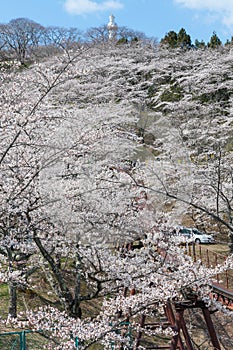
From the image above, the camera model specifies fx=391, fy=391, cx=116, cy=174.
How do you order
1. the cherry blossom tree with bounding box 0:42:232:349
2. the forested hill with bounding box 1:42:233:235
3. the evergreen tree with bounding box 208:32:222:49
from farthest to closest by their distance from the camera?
1. the evergreen tree with bounding box 208:32:222:49
2. the forested hill with bounding box 1:42:233:235
3. the cherry blossom tree with bounding box 0:42:232:349

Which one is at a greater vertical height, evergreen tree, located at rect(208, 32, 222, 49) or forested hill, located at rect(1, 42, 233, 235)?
evergreen tree, located at rect(208, 32, 222, 49)

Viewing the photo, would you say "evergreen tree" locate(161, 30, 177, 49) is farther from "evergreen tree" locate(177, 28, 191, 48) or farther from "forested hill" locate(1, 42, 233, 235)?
"forested hill" locate(1, 42, 233, 235)

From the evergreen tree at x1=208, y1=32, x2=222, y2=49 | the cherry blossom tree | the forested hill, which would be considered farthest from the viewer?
the evergreen tree at x1=208, y1=32, x2=222, y2=49

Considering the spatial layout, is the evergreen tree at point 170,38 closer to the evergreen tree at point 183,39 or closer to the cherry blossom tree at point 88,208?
the evergreen tree at point 183,39

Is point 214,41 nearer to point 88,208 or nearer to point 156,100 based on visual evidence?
point 156,100

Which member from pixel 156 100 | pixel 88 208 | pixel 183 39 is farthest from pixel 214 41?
pixel 88 208

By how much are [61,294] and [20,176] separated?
212 centimetres

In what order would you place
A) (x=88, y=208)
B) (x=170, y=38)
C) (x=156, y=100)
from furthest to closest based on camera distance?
(x=170, y=38)
(x=156, y=100)
(x=88, y=208)

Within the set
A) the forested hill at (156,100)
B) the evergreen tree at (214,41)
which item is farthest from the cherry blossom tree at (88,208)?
the evergreen tree at (214,41)

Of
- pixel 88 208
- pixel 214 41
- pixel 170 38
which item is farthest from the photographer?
pixel 170 38

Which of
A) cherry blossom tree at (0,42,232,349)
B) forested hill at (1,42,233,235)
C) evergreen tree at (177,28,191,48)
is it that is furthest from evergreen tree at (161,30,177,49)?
cherry blossom tree at (0,42,232,349)

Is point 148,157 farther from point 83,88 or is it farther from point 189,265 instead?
point 83,88

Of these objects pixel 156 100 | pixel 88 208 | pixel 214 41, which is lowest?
pixel 88 208

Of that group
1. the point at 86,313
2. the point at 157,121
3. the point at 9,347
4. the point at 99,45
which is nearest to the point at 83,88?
the point at 157,121
